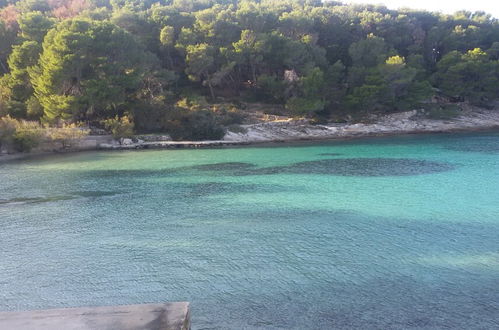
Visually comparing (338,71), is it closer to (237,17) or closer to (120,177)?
(237,17)

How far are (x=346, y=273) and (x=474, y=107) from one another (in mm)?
51514

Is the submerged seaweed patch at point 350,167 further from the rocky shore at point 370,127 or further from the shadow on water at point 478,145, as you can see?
the rocky shore at point 370,127

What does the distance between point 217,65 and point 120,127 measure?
1669 cm

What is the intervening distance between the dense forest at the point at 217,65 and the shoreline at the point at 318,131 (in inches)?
76.5

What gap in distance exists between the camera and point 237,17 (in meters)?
51.9

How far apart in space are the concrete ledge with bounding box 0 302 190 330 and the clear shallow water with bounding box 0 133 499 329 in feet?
8.39

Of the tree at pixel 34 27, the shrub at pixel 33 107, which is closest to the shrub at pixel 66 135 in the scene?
the shrub at pixel 33 107

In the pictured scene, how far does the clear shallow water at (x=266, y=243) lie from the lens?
10.2m

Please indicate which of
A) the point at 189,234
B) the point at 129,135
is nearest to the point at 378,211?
the point at 189,234

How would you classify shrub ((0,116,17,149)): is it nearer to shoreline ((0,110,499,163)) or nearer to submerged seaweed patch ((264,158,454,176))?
shoreline ((0,110,499,163))

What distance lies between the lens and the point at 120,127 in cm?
3891

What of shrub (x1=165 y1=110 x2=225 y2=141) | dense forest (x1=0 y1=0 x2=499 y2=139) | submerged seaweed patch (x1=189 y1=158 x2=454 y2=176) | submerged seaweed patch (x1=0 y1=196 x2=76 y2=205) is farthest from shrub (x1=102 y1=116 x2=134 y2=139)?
submerged seaweed patch (x1=0 y1=196 x2=76 y2=205)

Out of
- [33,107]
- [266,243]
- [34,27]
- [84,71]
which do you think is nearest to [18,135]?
[33,107]

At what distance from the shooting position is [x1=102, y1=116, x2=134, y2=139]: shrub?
128 feet
